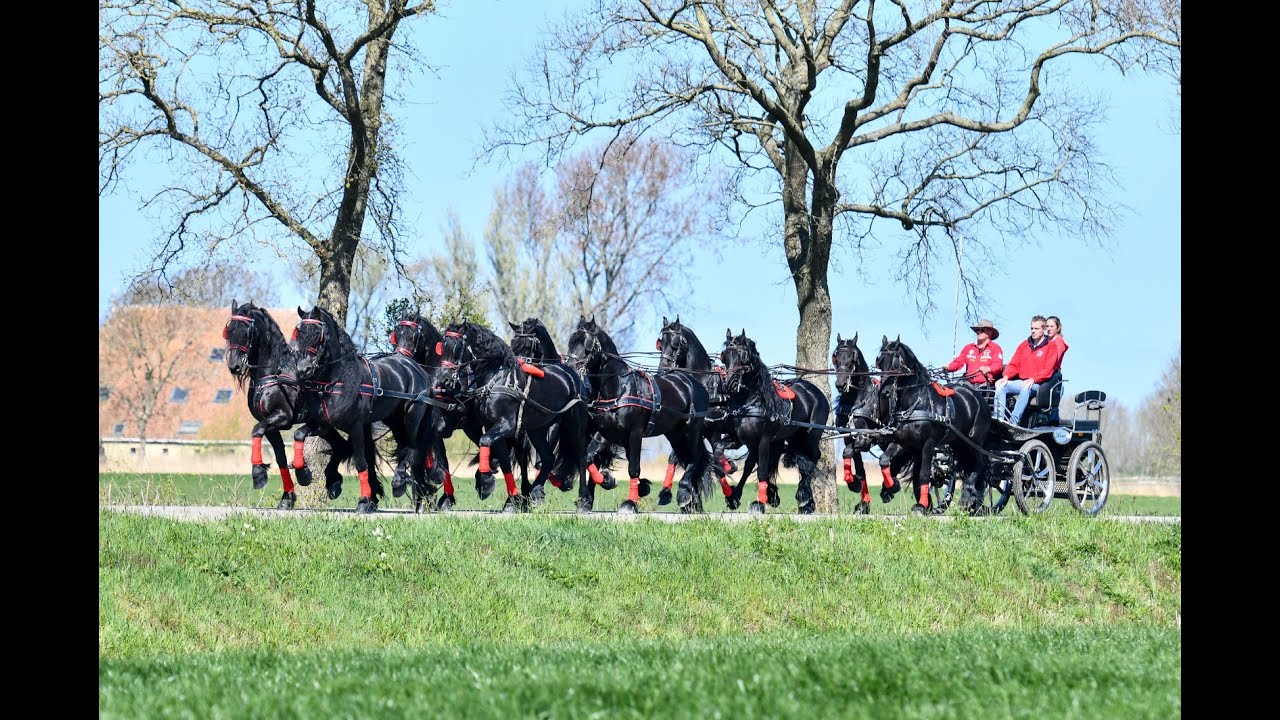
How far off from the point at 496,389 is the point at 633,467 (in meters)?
2.26

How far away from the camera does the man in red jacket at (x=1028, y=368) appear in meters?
18.6

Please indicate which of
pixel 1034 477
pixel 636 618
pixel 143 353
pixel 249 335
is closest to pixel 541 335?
pixel 249 335

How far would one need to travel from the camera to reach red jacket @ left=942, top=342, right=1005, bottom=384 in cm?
1955

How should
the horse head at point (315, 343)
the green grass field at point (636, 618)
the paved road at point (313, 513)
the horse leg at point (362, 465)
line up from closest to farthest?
the green grass field at point (636, 618) → the paved road at point (313, 513) → the horse head at point (315, 343) → the horse leg at point (362, 465)

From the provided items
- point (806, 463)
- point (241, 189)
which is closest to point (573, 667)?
point (806, 463)

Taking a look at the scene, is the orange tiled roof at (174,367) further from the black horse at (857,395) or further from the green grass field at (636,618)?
the green grass field at (636,618)

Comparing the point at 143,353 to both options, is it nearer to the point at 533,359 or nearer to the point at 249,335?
the point at 533,359

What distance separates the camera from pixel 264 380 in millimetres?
16688

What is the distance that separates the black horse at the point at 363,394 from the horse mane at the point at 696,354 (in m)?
3.66

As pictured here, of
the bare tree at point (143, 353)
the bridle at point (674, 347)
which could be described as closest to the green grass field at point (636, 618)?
the bridle at point (674, 347)

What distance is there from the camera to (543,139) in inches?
921
